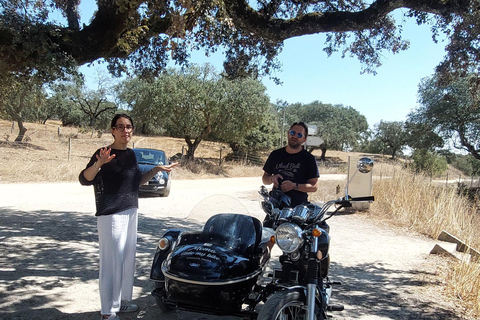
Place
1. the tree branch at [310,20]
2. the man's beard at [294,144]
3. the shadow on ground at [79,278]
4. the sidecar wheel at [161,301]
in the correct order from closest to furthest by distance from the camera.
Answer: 1. the sidecar wheel at [161,301]
2. the shadow on ground at [79,278]
3. the man's beard at [294,144]
4. the tree branch at [310,20]

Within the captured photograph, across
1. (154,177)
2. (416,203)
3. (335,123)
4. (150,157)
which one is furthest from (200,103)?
(335,123)

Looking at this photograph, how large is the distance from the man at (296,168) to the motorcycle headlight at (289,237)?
1.13 metres

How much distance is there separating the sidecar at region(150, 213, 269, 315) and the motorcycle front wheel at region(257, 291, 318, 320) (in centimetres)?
35

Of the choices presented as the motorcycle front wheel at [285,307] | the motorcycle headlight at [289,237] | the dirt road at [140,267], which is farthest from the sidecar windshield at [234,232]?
the dirt road at [140,267]

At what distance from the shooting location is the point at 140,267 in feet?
17.3

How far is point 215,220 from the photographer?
10.8 ft

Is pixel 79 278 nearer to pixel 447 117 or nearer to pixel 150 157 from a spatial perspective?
pixel 150 157

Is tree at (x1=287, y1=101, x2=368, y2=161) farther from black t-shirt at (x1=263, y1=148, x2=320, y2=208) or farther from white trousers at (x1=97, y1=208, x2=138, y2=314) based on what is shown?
white trousers at (x1=97, y1=208, x2=138, y2=314)

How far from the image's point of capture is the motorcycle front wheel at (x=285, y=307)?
→ 8.11 ft

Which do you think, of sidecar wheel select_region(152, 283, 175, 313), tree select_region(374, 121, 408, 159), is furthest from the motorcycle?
tree select_region(374, 121, 408, 159)

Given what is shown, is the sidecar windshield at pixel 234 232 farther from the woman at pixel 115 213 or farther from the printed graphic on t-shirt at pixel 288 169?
the printed graphic on t-shirt at pixel 288 169

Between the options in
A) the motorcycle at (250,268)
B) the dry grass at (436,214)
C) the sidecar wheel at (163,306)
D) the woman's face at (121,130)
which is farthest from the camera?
the dry grass at (436,214)

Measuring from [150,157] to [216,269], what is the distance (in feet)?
39.6

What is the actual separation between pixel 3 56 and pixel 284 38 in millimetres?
4136
